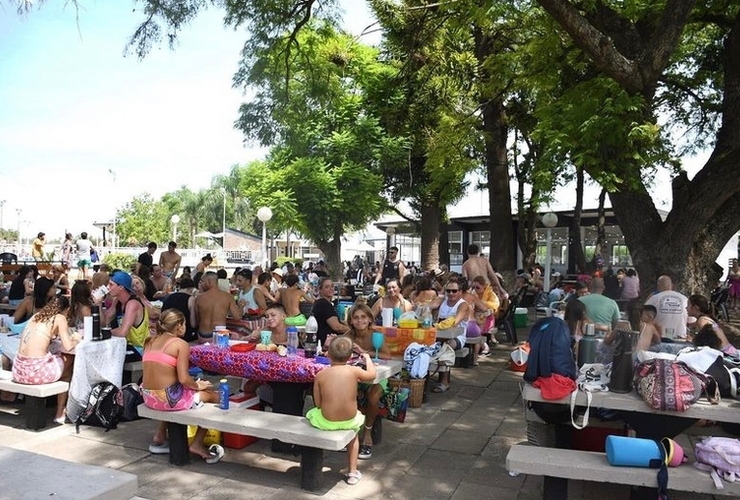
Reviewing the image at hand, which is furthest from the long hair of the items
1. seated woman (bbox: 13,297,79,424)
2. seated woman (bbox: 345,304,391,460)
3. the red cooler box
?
seated woman (bbox: 345,304,391,460)

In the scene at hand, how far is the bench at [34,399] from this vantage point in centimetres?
507

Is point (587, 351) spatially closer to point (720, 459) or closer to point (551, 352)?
point (551, 352)

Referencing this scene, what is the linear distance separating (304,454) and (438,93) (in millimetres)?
15412

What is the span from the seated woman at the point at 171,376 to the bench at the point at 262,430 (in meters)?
0.07

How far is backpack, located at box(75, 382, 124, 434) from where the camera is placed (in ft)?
16.8

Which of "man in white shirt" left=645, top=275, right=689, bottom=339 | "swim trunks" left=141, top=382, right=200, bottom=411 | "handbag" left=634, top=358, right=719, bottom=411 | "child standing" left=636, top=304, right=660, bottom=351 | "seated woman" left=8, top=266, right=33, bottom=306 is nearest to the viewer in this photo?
"handbag" left=634, top=358, right=719, bottom=411

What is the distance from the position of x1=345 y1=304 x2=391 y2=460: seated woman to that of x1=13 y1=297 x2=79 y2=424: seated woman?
2.61m

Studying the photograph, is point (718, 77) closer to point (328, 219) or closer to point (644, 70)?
point (644, 70)

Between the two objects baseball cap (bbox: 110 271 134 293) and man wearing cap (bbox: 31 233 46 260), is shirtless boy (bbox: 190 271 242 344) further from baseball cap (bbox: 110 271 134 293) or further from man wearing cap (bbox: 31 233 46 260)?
man wearing cap (bbox: 31 233 46 260)

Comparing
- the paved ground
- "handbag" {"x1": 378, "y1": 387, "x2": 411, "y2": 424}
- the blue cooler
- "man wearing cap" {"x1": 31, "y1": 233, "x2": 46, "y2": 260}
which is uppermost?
"man wearing cap" {"x1": 31, "y1": 233, "x2": 46, "y2": 260}

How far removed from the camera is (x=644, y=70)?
7.33 m

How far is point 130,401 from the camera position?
538 centimetres

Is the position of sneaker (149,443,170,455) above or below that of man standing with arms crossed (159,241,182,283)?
below

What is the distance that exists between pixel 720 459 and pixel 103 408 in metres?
4.70
